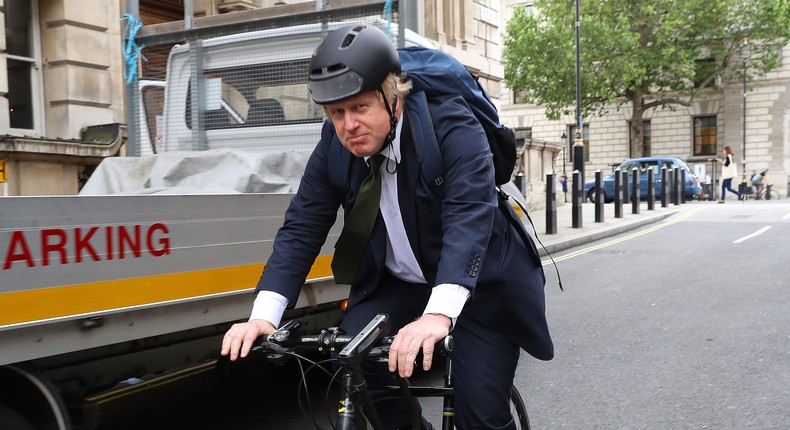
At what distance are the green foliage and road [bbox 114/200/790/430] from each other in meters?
30.4

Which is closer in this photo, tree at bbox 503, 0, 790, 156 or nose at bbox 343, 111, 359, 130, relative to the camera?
nose at bbox 343, 111, 359, 130

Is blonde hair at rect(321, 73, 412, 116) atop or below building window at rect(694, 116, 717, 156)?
below

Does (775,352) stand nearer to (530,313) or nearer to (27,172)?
(530,313)

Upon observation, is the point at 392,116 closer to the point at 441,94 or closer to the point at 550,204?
the point at 441,94

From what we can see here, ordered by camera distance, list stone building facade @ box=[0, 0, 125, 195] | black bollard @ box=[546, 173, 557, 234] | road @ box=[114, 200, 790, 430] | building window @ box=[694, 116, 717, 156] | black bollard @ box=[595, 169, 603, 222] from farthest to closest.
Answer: building window @ box=[694, 116, 717, 156] < black bollard @ box=[595, 169, 603, 222] < black bollard @ box=[546, 173, 557, 234] < stone building facade @ box=[0, 0, 125, 195] < road @ box=[114, 200, 790, 430]

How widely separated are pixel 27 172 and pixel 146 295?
27.6ft

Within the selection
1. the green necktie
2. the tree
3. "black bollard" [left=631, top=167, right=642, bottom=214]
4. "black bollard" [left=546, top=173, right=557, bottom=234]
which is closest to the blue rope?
the green necktie

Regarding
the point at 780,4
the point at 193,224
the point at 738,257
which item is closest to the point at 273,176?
the point at 193,224

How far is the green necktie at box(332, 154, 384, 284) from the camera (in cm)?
217

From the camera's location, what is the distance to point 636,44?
39.1 metres

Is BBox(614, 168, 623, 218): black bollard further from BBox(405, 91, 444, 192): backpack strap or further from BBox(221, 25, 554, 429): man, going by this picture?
BBox(405, 91, 444, 192): backpack strap

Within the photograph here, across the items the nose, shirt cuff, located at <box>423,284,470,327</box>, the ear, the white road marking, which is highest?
the ear

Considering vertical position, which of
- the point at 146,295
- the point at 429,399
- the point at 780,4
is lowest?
the point at 429,399

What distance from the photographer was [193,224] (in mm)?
3000
